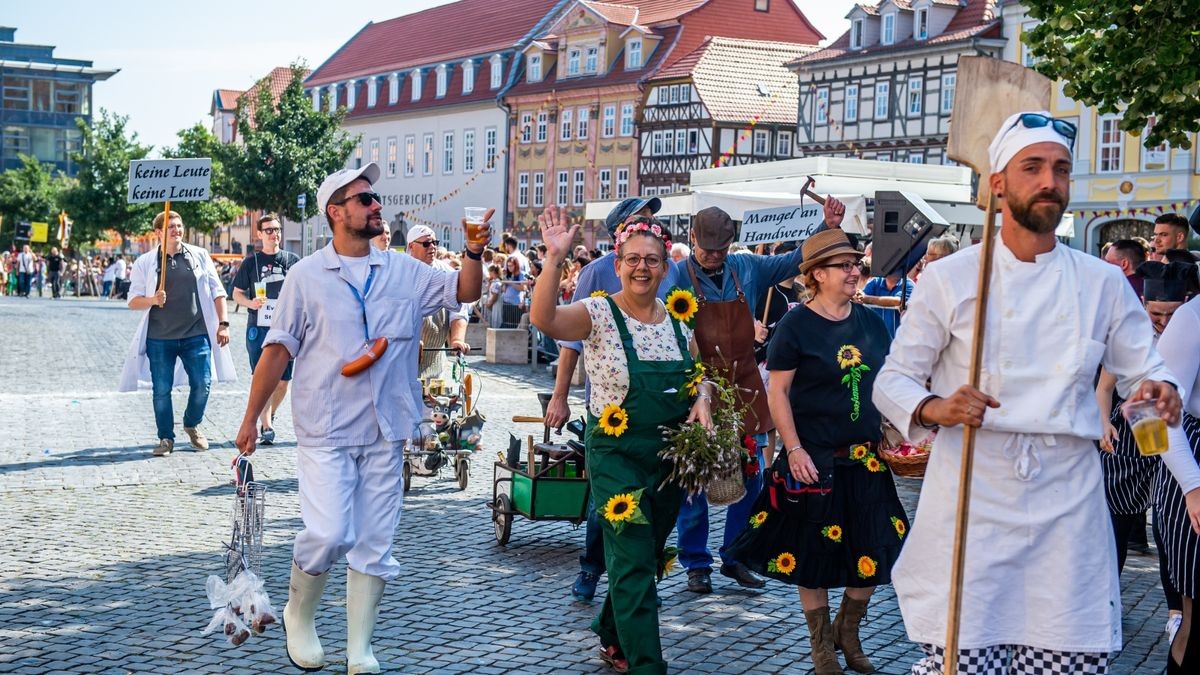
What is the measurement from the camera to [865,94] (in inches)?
2062

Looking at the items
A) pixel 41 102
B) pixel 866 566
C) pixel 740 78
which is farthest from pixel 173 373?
pixel 41 102

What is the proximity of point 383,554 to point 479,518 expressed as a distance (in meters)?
3.95

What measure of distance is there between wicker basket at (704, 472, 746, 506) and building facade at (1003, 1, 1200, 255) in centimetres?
3720

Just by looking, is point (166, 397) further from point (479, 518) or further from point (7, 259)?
point (7, 259)

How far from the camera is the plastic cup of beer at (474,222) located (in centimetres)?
586

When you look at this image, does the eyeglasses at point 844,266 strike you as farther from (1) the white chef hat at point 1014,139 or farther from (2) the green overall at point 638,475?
(1) the white chef hat at point 1014,139

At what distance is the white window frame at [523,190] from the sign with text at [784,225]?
57615 mm

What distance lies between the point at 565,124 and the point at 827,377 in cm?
6043

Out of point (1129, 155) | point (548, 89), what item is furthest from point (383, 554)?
point (548, 89)

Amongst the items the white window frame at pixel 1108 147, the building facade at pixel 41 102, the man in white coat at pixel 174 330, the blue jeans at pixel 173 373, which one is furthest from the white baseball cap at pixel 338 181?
the building facade at pixel 41 102

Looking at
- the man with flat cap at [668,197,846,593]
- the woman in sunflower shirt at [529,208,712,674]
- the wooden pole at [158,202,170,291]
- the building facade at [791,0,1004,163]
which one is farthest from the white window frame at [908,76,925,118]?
the woman in sunflower shirt at [529,208,712,674]

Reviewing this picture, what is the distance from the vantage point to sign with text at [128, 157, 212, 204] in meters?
13.9

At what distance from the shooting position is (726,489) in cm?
628

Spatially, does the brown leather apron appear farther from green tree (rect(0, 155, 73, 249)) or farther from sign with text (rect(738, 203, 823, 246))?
green tree (rect(0, 155, 73, 249))
